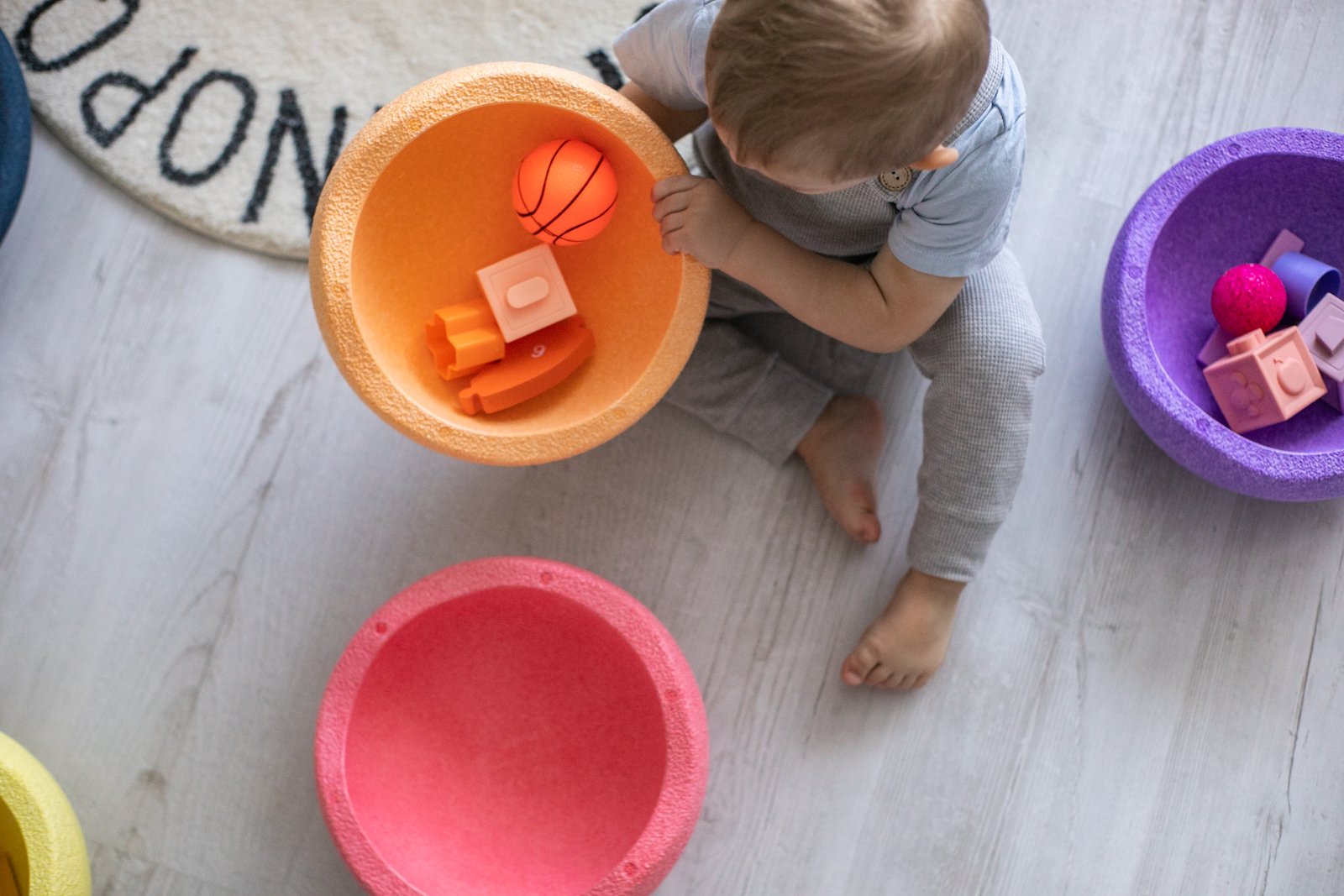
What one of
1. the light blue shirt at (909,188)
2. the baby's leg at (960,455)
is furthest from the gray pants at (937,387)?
the light blue shirt at (909,188)

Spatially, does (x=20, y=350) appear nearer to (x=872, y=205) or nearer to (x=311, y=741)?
(x=311, y=741)

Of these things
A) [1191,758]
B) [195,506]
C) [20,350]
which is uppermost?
[20,350]

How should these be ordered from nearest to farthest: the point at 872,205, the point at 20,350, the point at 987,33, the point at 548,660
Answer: the point at 987,33 < the point at 872,205 < the point at 548,660 < the point at 20,350

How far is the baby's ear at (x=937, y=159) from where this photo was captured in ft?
1.87

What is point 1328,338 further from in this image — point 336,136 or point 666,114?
point 336,136

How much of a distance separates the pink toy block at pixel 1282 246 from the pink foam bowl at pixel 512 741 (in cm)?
70

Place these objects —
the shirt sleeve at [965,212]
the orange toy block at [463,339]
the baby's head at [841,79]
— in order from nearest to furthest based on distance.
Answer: the baby's head at [841,79] < the shirt sleeve at [965,212] < the orange toy block at [463,339]

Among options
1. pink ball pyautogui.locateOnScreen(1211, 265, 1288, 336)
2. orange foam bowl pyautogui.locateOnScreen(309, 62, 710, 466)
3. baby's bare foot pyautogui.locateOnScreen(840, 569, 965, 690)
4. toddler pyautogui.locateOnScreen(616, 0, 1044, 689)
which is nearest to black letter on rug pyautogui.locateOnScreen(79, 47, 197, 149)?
orange foam bowl pyautogui.locateOnScreen(309, 62, 710, 466)

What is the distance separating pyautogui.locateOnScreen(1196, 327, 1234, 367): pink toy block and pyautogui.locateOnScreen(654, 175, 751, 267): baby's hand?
1.67 ft

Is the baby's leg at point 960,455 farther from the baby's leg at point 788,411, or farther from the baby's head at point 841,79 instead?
the baby's head at point 841,79

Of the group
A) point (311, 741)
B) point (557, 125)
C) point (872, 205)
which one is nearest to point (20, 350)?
point (311, 741)

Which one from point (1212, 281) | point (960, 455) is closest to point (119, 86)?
point (960, 455)

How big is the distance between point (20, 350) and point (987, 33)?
3.09 feet

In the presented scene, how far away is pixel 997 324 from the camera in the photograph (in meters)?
0.80
